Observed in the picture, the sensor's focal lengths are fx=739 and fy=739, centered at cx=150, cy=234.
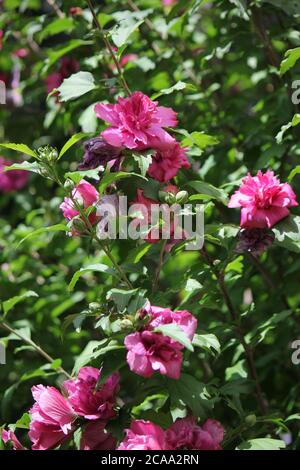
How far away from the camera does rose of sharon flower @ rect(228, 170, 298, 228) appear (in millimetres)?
1584

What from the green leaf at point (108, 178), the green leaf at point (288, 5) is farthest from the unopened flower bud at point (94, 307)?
the green leaf at point (288, 5)

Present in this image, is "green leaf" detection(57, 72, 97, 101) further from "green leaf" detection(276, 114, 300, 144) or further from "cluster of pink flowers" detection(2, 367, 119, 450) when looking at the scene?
"cluster of pink flowers" detection(2, 367, 119, 450)

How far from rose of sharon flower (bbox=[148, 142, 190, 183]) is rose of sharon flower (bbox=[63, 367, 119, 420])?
0.45 metres

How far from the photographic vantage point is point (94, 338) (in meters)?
2.60

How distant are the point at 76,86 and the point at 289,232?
64 cm

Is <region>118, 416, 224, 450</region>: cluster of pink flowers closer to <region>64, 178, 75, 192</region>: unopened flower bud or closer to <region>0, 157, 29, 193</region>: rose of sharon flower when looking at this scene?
<region>64, 178, 75, 192</region>: unopened flower bud


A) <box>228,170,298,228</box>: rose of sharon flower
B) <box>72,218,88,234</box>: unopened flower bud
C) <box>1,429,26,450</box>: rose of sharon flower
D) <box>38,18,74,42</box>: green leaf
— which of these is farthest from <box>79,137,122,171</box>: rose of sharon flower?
<box>38,18,74,42</box>: green leaf

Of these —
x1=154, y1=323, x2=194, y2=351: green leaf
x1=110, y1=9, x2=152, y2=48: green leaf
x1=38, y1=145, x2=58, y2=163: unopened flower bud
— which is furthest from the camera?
x1=110, y1=9, x2=152, y2=48: green leaf

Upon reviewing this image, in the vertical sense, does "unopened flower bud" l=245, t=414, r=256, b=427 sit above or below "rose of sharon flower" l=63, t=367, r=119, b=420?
below

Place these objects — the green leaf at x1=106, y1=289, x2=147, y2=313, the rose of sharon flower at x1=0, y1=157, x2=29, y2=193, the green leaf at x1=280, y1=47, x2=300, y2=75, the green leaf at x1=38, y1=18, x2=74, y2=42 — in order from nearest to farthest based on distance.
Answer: the green leaf at x1=106, y1=289, x2=147, y2=313, the green leaf at x1=280, y1=47, x2=300, y2=75, the green leaf at x1=38, y1=18, x2=74, y2=42, the rose of sharon flower at x1=0, y1=157, x2=29, y2=193

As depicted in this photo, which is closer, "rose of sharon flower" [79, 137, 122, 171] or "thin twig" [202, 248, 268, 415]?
"rose of sharon flower" [79, 137, 122, 171]

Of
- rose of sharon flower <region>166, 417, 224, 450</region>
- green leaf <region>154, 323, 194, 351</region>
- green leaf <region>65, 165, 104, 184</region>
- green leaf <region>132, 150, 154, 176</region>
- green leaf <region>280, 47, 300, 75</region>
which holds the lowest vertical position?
rose of sharon flower <region>166, 417, 224, 450</region>

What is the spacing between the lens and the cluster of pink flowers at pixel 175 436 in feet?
4.47

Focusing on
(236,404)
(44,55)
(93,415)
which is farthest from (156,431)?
(44,55)
